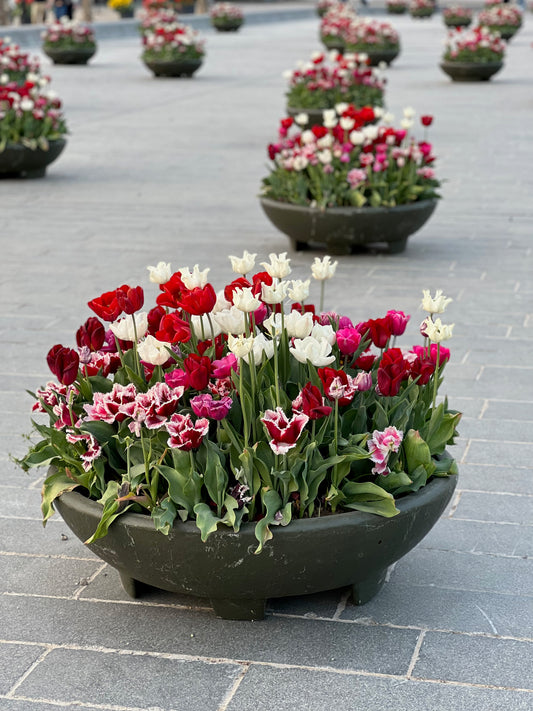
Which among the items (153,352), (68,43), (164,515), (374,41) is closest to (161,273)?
(153,352)

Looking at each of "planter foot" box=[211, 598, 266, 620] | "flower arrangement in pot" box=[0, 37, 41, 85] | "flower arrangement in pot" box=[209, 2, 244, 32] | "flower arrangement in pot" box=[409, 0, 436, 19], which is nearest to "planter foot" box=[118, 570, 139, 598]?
"planter foot" box=[211, 598, 266, 620]

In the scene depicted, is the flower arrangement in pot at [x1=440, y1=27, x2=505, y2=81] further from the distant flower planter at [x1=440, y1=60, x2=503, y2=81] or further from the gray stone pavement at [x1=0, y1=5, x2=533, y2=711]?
the gray stone pavement at [x1=0, y1=5, x2=533, y2=711]

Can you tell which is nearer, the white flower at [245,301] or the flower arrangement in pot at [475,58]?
the white flower at [245,301]

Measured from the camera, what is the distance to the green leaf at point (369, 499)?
2.95m

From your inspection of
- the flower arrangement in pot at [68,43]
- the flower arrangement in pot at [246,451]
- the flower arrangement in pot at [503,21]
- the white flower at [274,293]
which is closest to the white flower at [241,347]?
the flower arrangement in pot at [246,451]

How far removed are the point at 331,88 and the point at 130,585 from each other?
11981 mm

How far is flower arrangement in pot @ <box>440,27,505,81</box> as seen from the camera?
2050 centimetres

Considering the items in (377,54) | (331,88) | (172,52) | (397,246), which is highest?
(397,246)

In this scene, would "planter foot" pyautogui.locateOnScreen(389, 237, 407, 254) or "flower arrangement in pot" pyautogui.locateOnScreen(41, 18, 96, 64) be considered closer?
"planter foot" pyautogui.locateOnScreen(389, 237, 407, 254)

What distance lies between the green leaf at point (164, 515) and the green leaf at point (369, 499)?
461 millimetres

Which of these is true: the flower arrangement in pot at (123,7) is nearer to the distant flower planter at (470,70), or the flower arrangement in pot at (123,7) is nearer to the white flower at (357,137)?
the distant flower planter at (470,70)

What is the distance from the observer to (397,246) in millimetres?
8062

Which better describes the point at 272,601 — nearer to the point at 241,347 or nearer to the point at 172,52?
the point at 241,347

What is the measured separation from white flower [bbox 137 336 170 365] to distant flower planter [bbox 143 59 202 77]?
61.3 feet
